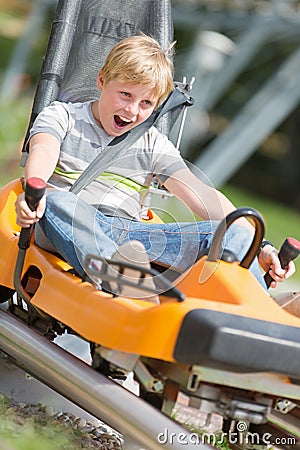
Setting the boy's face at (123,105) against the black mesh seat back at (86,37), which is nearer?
the boy's face at (123,105)

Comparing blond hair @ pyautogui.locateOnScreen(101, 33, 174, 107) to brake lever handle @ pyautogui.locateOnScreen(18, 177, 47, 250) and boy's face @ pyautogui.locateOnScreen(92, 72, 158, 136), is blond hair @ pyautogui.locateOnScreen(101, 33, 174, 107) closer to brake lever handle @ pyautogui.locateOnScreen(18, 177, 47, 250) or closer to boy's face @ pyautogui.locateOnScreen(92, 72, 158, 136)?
boy's face @ pyautogui.locateOnScreen(92, 72, 158, 136)

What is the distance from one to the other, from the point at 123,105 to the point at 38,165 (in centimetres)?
37

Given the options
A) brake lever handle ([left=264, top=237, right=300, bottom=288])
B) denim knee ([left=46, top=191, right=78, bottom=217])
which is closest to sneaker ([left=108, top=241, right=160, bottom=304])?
denim knee ([left=46, top=191, right=78, bottom=217])

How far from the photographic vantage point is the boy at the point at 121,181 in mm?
2879

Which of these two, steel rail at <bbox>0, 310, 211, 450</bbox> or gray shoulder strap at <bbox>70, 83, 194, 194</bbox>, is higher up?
gray shoulder strap at <bbox>70, 83, 194, 194</bbox>

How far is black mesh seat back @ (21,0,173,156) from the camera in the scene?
148 inches

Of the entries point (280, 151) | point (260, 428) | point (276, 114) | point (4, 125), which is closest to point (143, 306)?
point (260, 428)

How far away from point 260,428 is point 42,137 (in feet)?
4.20

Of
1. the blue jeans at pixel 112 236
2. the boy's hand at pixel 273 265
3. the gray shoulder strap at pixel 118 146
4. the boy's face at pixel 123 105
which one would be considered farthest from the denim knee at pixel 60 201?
the boy's hand at pixel 273 265

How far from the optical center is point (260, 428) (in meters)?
3.10

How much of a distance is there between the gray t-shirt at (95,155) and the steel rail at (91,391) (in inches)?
22.2

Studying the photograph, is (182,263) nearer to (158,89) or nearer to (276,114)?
(158,89)

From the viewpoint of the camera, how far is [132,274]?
2.66 m

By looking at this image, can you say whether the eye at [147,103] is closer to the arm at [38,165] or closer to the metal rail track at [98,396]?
the arm at [38,165]
